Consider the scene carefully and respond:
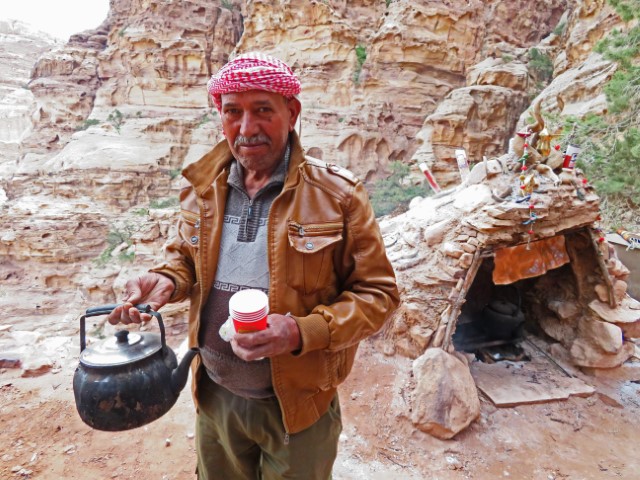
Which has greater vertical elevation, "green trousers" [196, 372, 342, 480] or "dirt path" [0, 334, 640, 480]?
"green trousers" [196, 372, 342, 480]

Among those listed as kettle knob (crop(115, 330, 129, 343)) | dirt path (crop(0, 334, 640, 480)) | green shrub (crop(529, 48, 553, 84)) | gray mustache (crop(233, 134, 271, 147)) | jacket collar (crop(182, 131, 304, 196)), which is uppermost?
green shrub (crop(529, 48, 553, 84))

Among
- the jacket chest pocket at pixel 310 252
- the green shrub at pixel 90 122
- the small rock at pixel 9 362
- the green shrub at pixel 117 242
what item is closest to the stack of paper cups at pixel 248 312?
the jacket chest pocket at pixel 310 252

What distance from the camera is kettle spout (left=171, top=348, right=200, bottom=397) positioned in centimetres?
148

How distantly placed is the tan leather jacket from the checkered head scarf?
21 cm

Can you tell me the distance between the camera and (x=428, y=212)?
4305 mm

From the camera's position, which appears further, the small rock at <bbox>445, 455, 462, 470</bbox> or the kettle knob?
the small rock at <bbox>445, 455, 462, 470</bbox>

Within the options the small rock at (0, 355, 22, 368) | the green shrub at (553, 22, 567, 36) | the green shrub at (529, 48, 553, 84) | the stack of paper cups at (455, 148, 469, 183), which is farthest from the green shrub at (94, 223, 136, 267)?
the green shrub at (553, 22, 567, 36)

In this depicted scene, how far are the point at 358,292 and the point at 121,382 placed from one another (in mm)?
971

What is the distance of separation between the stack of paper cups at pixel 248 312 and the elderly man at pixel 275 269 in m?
0.13

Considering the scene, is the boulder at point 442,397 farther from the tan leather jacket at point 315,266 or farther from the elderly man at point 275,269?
the tan leather jacket at point 315,266

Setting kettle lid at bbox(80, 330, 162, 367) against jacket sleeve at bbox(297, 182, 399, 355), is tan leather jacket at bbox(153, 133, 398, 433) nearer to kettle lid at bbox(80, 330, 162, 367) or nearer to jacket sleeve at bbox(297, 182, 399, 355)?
jacket sleeve at bbox(297, 182, 399, 355)

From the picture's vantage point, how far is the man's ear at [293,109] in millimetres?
1405

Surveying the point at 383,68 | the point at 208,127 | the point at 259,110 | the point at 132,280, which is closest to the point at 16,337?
the point at 132,280

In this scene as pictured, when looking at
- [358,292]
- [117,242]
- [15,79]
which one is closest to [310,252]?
[358,292]
